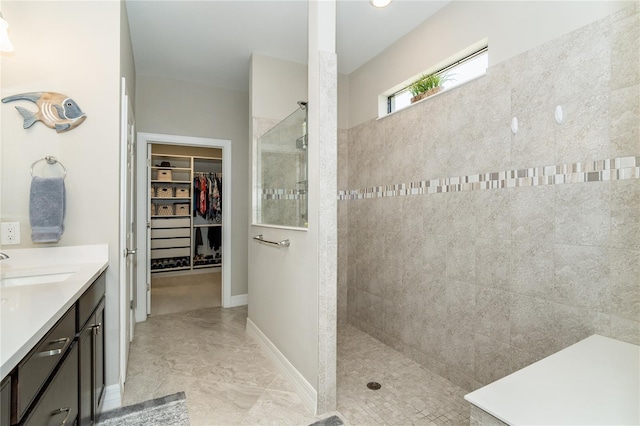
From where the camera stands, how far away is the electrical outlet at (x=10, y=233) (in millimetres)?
1668

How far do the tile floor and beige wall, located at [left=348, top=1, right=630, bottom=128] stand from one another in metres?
2.13

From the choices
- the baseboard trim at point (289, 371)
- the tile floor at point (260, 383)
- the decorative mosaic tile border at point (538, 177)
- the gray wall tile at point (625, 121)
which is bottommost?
the tile floor at point (260, 383)

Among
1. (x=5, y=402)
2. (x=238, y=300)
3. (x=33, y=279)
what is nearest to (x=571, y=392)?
(x=5, y=402)

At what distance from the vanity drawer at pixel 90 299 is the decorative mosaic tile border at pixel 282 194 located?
1252 millimetres

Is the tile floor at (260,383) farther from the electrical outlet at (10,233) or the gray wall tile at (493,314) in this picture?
the electrical outlet at (10,233)

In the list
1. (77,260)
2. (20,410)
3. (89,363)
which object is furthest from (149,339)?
(20,410)

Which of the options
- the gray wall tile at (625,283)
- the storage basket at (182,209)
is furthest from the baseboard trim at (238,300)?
the gray wall tile at (625,283)

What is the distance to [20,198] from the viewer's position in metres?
1.71

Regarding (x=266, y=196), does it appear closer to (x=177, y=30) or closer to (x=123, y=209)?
(x=123, y=209)

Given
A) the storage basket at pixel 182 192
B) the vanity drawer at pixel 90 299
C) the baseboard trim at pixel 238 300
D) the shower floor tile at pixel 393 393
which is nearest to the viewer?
the vanity drawer at pixel 90 299

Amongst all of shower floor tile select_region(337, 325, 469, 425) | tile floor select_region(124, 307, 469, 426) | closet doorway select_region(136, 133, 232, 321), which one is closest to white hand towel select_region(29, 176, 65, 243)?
tile floor select_region(124, 307, 469, 426)

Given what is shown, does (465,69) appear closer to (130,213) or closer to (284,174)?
(284,174)

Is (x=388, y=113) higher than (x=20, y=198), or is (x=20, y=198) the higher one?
(x=388, y=113)

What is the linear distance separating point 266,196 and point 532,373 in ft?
7.49
